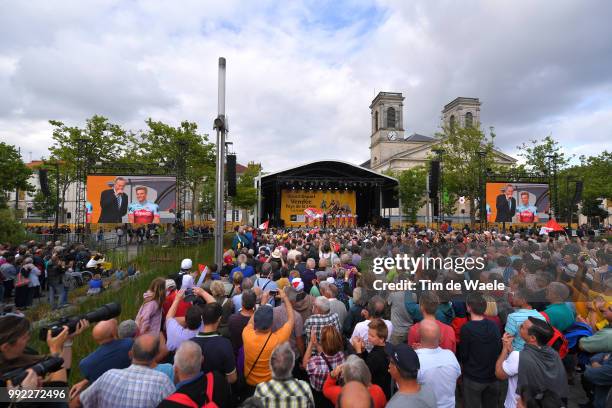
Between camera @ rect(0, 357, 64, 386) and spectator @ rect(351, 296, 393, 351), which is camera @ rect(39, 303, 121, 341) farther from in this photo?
spectator @ rect(351, 296, 393, 351)

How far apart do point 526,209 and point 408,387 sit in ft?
70.4

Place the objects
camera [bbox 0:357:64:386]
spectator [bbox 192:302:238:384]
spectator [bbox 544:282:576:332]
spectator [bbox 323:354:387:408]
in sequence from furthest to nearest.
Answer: spectator [bbox 544:282:576:332] < spectator [bbox 192:302:238:384] < spectator [bbox 323:354:387:408] < camera [bbox 0:357:64:386]

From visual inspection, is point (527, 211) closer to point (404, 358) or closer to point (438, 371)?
point (438, 371)

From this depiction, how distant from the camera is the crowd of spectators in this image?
2164mm

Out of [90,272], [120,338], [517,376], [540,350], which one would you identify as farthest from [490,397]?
[90,272]

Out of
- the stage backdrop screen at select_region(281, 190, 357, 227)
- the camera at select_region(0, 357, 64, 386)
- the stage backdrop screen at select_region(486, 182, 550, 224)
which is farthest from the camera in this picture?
the stage backdrop screen at select_region(281, 190, 357, 227)

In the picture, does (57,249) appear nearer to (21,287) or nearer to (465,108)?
(21,287)

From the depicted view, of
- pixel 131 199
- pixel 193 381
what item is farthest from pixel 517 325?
pixel 131 199

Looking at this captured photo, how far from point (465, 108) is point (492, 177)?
51.7 metres

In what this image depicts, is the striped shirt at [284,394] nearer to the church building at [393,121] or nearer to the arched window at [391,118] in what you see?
the church building at [393,121]

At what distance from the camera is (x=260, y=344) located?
2.99 meters

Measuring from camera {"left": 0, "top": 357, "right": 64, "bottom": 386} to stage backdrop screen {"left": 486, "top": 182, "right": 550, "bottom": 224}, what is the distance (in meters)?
21.6

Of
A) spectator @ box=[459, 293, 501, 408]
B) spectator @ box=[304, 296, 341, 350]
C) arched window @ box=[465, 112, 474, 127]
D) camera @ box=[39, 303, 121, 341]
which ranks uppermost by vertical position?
arched window @ box=[465, 112, 474, 127]

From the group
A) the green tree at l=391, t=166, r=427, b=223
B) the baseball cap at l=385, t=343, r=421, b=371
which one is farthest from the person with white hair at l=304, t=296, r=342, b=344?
the green tree at l=391, t=166, r=427, b=223
